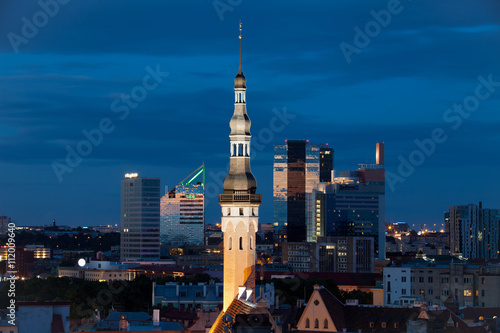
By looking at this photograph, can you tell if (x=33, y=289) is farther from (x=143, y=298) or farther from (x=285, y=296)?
(x=285, y=296)

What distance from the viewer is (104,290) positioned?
5359 inches

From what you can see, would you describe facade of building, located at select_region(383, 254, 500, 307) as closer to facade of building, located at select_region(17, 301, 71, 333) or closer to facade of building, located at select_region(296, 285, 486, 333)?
facade of building, located at select_region(296, 285, 486, 333)

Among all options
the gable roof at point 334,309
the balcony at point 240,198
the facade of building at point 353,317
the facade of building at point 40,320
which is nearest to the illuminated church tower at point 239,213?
the balcony at point 240,198

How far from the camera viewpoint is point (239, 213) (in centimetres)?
5538

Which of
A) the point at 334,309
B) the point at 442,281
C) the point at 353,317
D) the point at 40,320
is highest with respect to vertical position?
the point at 442,281

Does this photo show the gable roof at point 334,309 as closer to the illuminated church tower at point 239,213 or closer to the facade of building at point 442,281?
the illuminated church tower at point 239,213

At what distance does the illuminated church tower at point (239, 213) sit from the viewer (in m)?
55.2

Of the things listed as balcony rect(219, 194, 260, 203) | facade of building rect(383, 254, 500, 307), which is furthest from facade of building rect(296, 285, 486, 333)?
facade of building rect(383, 254, 500, 307)

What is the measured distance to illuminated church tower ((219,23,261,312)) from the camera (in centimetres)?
5516

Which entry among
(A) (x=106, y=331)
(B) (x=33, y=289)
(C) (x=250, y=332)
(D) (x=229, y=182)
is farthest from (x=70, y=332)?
(B) (x=33, y=289)

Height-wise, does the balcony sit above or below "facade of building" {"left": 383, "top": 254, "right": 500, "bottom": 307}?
above

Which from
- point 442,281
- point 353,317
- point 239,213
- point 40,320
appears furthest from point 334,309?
point 442,281

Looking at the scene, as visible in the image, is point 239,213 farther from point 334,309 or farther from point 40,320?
point 40,320

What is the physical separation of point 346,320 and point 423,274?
5728 cm
